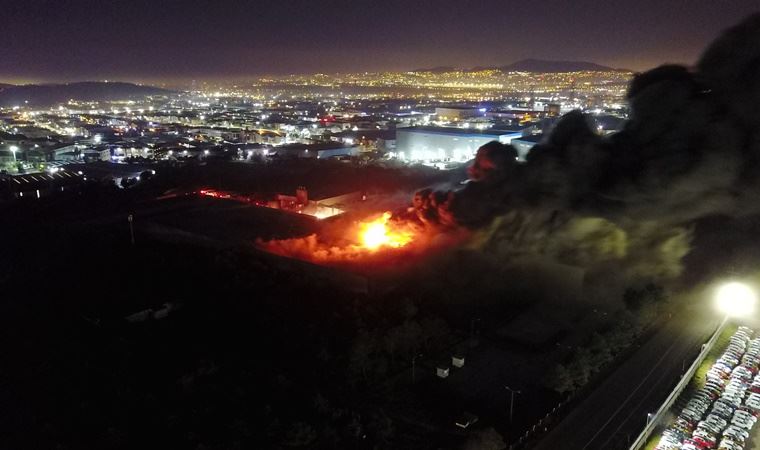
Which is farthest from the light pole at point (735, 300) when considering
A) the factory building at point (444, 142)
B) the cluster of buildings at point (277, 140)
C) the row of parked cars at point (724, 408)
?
the factory building at point (444, 142)

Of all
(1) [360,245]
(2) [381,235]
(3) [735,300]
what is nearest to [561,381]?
(3) [735,300]

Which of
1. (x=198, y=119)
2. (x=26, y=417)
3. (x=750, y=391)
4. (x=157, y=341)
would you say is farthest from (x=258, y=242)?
(x=198, y=119)

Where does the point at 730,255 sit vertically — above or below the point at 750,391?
above

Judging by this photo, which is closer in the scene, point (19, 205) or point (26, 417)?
point (26, 417)

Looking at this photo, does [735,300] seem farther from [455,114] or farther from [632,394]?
[455,114]

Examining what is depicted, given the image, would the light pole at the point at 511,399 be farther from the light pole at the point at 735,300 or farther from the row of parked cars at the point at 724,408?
the light pole at the point at 735,300

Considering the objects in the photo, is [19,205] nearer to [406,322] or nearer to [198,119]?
[406,322]

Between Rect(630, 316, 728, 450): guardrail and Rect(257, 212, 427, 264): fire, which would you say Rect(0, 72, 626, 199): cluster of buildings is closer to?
Rect(257, 212, 427, 264): fire
